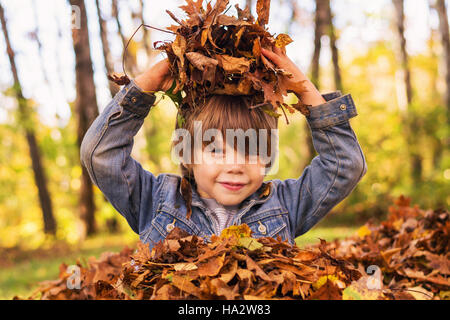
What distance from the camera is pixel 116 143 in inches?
81.1

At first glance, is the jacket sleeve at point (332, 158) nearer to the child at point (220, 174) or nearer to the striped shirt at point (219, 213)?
the child at point (220, 174)

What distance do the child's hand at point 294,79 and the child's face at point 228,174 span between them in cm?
41

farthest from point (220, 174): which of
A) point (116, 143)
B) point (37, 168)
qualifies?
point (37, 168)

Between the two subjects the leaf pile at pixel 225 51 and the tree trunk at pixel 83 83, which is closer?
the leaf pile at pixel 225 51

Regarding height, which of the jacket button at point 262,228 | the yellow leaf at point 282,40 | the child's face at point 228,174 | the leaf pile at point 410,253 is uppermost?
the yellow leaf at point 282,40

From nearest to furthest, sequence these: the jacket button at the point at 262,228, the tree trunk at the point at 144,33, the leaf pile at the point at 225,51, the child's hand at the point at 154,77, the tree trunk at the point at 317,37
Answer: the leaf pile at the point at 225,51 < the child's hand at the point at 154,77 < the jacket button at the point at 262,228 < the tree trunk at the point at 317,37 < the tree trunk at the point at 144,33

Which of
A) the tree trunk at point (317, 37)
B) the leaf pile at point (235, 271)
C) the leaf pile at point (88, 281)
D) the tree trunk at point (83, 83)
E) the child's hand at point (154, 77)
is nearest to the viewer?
the leaf pile at point (235, 271)

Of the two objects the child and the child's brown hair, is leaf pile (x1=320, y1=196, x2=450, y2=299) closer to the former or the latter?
the child

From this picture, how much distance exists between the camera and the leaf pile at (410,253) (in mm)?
2246

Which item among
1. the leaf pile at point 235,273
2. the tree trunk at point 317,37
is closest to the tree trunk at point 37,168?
the tree trunk at point 317,37

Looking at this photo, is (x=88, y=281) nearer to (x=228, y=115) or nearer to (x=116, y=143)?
(x=116, y=143)

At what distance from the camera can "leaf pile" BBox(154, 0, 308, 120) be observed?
180 centimetres

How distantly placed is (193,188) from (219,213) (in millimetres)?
232
